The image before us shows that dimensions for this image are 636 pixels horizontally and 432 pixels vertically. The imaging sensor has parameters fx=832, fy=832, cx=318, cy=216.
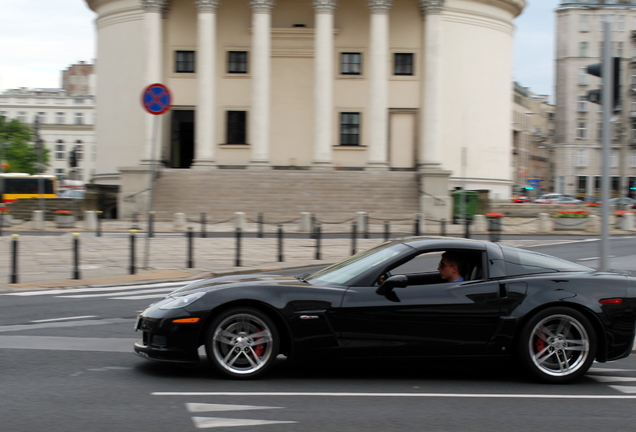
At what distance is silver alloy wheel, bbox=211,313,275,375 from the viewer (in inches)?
286

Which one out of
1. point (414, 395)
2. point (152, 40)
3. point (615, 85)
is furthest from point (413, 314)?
point (152, 40)

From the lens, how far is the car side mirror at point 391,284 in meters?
7.32

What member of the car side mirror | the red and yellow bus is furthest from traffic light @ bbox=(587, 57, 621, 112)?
the red and yellow bus

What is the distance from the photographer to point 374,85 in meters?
45.3

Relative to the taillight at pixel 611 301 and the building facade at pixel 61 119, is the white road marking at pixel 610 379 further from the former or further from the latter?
the building facade at pixel 61 119

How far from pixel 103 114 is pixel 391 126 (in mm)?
19703

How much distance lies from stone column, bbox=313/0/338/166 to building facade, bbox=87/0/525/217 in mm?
63

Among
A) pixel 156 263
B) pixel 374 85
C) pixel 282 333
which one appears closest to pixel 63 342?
pixel 282 333

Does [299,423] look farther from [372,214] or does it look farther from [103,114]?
[103,114]

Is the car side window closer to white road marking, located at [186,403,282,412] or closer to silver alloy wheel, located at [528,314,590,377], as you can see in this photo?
silver alloy wheel, located at [528,314,590,377]

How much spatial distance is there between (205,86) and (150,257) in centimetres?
2677

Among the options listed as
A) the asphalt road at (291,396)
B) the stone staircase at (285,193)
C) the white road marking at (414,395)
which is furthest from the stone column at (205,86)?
the white road marking at (414,395)

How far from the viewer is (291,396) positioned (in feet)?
22.3

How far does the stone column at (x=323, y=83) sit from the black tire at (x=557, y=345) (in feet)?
124
